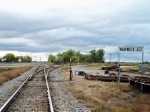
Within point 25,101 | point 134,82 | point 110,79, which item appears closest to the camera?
point 25,101

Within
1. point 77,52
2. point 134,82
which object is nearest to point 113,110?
point 134,82

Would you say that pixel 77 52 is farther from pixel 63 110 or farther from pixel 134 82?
pixel 63 110

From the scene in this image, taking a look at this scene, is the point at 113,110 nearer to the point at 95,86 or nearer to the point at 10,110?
the point at 10,110

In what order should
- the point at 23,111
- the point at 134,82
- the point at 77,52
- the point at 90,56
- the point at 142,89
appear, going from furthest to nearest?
the point at 77,52 → the point at 90,56 → the point at 134,82 → the point at 142,89 → the point at 23,111

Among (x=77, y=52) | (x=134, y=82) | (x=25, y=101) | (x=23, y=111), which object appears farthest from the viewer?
(x=77, y=52)

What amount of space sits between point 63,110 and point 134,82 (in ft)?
38.3

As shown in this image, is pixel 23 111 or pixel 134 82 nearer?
pixel 23 111

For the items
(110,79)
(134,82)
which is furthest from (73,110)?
(110,79)

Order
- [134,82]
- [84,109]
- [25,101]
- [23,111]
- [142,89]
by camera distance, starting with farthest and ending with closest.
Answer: [134,82] < [142,89] < [25,101] < [84,109] < [23,111]

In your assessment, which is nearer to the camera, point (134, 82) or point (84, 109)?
point (84, 109)

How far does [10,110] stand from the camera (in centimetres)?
1020

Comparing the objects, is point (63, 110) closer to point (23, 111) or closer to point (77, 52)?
point (23, 111)

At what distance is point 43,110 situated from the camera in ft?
33.1

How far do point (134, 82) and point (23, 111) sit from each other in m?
12.6
